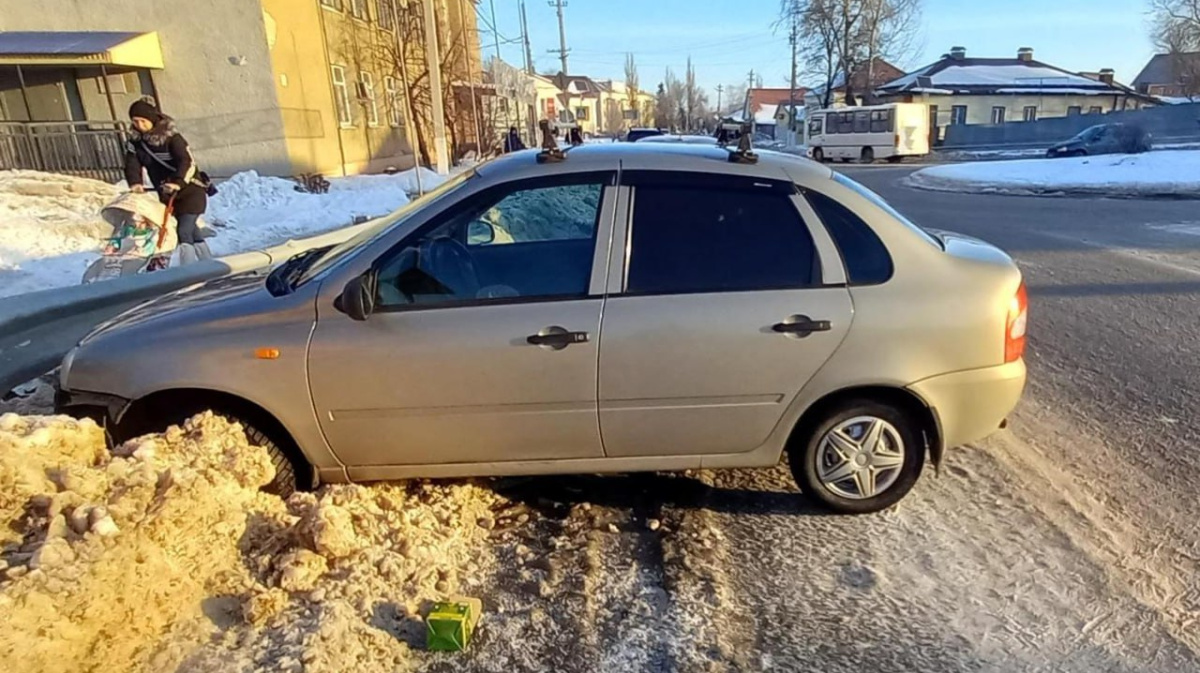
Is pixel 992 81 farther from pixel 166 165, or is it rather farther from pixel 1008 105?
pixel 166 165

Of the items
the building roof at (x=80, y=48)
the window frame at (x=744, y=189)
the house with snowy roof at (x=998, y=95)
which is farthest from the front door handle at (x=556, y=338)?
the house with snowy roof at (x=998, y=95)

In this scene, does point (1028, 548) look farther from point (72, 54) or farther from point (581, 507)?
point (72, 54)

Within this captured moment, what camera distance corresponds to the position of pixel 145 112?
734 cm

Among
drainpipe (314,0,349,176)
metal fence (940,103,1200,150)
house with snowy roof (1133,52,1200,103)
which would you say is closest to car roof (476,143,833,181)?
drainpipe (314,0,349,176)

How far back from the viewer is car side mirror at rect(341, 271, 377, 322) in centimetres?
310

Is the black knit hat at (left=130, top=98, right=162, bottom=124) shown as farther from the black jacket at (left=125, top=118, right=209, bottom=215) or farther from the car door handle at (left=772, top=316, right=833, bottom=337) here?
the car door handle at (left=772, top=316, right=833, bottom=337)

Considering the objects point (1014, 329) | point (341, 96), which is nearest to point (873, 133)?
point (341, 96)

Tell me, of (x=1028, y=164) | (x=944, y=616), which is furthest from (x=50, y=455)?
(x=1028, y=164)

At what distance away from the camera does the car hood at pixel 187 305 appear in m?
3.28

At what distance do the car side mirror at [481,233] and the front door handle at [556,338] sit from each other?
4.10 ft

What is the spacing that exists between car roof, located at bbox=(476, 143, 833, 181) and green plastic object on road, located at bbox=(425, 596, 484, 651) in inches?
73.5

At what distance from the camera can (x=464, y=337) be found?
124 inches

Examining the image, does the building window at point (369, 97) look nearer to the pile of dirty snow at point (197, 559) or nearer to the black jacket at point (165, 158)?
the black jacket at point (165, 158)

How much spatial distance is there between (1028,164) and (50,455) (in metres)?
26.2
